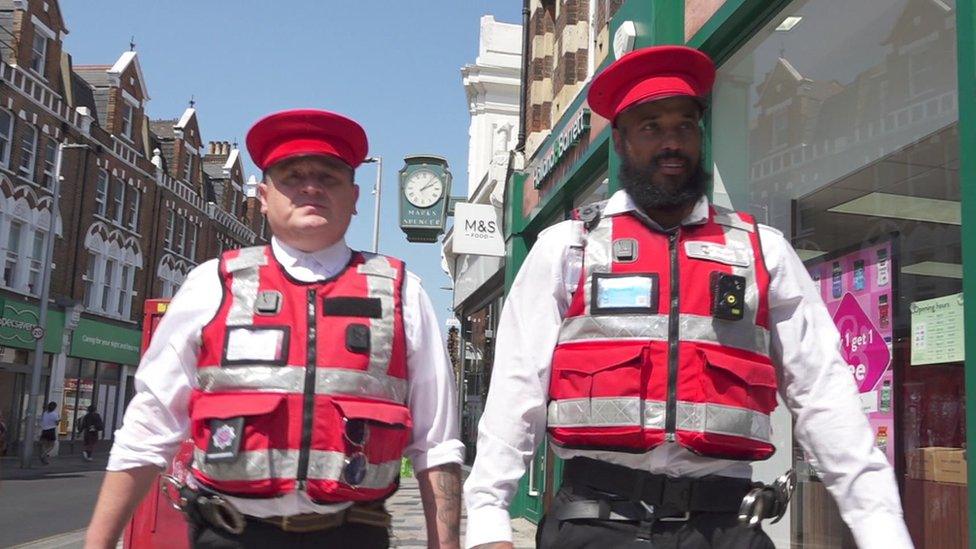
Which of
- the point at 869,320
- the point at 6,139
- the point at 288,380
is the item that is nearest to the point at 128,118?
the point at 6,139

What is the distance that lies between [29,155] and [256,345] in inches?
1184

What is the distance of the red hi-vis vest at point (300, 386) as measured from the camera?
2.68 meters

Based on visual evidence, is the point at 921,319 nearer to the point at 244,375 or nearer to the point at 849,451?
the point at 849,451

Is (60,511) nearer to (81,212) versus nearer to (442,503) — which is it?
(442,503)

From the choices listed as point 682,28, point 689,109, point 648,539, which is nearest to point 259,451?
point 648,539

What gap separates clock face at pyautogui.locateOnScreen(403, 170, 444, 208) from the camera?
20.5 meters

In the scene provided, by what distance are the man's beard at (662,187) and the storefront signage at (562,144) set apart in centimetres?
716

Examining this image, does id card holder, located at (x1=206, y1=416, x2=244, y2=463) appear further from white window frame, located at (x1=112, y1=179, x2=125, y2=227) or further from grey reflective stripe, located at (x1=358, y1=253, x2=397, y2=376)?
white window frame, located at (x1=112, y1=179, x2=125, y2=227)

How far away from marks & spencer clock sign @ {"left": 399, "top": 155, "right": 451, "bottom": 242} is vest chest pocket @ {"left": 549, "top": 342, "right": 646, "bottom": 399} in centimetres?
1735

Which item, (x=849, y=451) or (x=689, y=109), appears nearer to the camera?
(x=849, y=451)

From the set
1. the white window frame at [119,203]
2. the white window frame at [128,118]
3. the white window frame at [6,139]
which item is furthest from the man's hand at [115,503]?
the white window frame at [128,118]

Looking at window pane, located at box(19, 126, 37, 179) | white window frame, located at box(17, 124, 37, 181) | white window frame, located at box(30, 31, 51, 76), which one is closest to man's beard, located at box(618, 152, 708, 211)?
white window frame, located at box(17, 124, 37, 181)

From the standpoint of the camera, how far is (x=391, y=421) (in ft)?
9.16

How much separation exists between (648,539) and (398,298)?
3.62 feet
